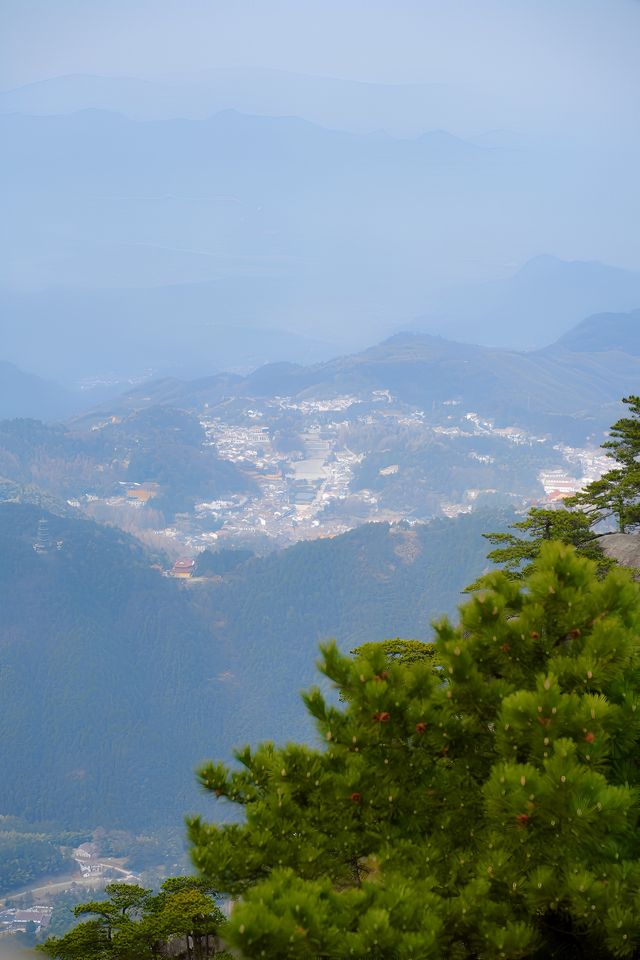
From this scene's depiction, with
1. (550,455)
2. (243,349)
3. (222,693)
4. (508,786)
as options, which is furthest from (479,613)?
(243,349)

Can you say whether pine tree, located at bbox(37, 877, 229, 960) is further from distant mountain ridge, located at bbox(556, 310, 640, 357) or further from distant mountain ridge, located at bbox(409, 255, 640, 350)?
distant mountain ridge, located at bbox(409, 255, 640, 350)

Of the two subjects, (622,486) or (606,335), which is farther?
(606,335)

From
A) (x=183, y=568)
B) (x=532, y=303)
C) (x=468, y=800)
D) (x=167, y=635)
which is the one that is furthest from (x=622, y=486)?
(x=532, y=303)

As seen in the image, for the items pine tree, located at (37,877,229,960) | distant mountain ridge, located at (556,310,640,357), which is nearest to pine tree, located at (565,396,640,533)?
pine tree, located at (37,877,229,960)

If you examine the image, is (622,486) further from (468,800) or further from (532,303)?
(532,303)

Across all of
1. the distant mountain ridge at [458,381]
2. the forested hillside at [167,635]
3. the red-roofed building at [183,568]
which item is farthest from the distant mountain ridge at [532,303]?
the forested hillside at [167,635]

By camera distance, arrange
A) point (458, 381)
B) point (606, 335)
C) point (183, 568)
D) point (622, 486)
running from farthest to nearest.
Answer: point (606, 335), point (458, 381), point (183, 568), point (622, 486)


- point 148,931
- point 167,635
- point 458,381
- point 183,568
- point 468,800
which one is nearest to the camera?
point 468,800

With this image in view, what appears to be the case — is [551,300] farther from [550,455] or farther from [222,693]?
[222,693]
